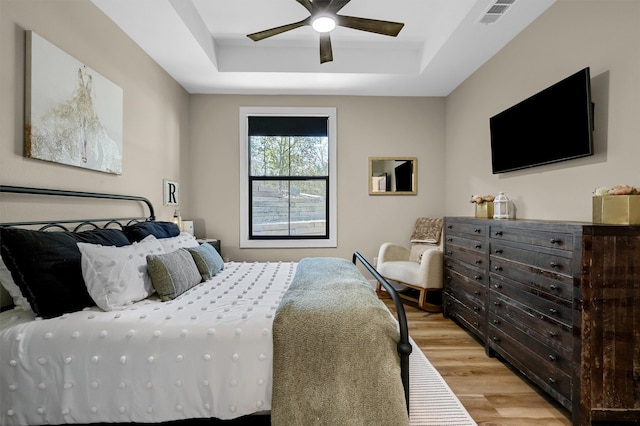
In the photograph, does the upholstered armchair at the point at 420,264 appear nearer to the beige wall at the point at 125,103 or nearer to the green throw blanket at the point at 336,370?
the green throw blanket at the point at 336,370

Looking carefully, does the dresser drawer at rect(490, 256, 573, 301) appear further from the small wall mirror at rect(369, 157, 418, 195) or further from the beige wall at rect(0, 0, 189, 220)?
the beige wall at rect(0, 0, 189, 220)

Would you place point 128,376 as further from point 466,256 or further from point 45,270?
point 466,256

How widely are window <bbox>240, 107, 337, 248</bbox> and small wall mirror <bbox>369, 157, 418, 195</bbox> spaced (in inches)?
24.0

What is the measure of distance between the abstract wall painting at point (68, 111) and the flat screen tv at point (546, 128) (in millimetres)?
3424

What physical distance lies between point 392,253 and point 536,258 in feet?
7.24

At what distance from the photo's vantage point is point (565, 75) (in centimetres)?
251

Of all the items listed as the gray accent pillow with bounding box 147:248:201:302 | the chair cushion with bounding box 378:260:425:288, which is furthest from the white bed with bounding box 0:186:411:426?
the chair cushion with bounding box 378:260:425:288

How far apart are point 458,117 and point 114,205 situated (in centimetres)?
401

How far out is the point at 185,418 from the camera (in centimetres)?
142

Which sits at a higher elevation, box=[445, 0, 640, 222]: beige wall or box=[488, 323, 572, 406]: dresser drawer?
box=[445, 0, 640, 222]: beige wall

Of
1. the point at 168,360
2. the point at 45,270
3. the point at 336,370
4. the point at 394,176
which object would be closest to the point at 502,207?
the point at 394,176

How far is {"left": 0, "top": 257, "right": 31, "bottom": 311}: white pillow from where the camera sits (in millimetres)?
1620

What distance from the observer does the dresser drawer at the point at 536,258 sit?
1862mm

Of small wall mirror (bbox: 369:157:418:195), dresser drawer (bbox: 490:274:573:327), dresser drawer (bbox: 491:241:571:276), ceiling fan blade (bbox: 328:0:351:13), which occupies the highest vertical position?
ceiling fan blade (bbox: 328:0:351:13)
